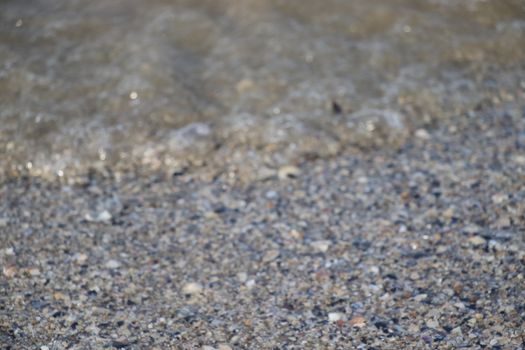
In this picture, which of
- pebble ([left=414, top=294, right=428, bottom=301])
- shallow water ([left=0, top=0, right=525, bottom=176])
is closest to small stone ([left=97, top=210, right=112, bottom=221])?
Result: shallow water ([left=0, top=0, right=525, bottom=176])

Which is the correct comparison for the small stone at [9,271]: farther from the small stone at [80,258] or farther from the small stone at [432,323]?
the small stone at [432,323]

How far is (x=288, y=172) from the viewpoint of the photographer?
421cm

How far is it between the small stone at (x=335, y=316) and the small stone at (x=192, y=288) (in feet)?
2.06

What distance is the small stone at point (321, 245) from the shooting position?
3621 mm

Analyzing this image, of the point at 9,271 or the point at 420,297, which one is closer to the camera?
the point at 420,297

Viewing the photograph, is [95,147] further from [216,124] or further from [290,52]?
[290,52]

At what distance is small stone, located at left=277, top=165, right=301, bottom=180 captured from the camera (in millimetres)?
4184

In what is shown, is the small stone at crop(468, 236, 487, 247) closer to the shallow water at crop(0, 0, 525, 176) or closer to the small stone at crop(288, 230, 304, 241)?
the small stone at crop(288, 230, 304, 241)

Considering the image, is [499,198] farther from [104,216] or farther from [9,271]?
[9,271]

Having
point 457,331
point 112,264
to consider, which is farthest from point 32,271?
point 457,331

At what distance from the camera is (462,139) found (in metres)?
4.39

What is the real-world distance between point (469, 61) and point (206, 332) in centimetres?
300

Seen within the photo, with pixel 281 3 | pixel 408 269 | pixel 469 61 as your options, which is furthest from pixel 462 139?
pixel 281 3

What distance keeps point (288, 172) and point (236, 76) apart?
41.3 inches
